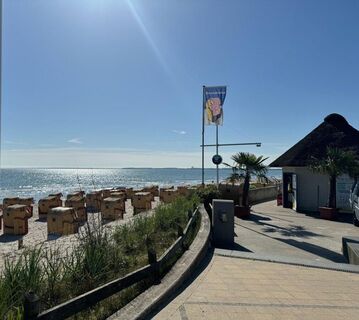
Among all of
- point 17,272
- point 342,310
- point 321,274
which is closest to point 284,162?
point 321,274

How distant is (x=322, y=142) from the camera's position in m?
20.2

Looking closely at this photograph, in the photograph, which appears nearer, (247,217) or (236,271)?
(236,271)

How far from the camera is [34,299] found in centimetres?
312

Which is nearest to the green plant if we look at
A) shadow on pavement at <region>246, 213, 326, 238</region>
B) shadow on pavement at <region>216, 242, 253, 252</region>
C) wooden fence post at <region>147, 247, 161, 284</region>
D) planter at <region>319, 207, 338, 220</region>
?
shadow on pavement at <region>246, 213, 326, 238</region>

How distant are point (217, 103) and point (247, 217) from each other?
730 centimetres

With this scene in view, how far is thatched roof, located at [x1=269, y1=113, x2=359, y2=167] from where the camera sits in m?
19.2

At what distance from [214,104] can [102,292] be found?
56.4 feet

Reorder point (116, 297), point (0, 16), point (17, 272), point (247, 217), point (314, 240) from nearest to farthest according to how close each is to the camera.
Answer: point (0, 16) → point (17, 272) → point (116, 297) → point (314, 240) → point (247, 217)

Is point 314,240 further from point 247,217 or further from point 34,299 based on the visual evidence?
point 34,299

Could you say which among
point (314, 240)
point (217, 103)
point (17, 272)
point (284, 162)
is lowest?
A: point (314, 240)

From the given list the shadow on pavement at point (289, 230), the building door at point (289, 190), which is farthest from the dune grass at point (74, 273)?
the building door at point (289, 190)

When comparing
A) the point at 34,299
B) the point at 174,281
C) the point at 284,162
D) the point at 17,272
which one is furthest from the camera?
→ the point at 284,162

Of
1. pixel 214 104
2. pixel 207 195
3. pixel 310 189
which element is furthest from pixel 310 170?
pixel 207 195

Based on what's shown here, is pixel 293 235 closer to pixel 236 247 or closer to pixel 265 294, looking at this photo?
pixel 236 247
